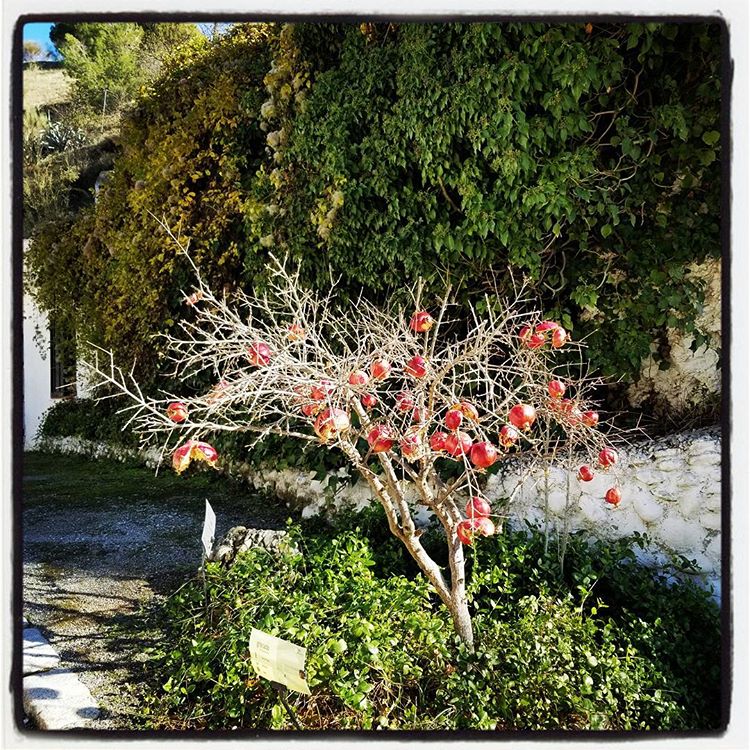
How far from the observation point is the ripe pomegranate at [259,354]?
5.90ft

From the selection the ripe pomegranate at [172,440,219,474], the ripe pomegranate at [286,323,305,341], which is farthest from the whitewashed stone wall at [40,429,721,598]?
the ripe pomegranate at [172,440,219,474]

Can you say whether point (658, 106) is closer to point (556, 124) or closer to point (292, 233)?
point (556, 124)

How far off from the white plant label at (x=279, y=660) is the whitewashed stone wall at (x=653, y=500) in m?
1.01

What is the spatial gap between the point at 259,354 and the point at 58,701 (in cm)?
136

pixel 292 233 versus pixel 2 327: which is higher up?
pixel 292 233

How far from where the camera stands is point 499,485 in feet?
8.98

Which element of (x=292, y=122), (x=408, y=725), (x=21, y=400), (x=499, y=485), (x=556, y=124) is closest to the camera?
(x=408, y=725)

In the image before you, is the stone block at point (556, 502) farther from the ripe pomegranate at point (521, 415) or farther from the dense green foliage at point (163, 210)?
the dense green foliage at point (163, 210)

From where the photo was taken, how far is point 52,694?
2.04 m

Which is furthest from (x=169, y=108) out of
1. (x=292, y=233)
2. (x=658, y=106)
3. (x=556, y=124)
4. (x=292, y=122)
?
(x=658, y=106)

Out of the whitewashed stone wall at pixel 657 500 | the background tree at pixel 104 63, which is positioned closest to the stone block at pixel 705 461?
the whitewashed stone wall at pixel 657 500

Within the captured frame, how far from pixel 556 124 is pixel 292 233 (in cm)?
140

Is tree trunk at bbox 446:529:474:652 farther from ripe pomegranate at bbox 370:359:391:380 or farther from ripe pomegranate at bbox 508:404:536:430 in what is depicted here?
ripe pomegranate at bbox 370:359:391:380

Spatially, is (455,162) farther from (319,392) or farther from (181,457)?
(181,457)
